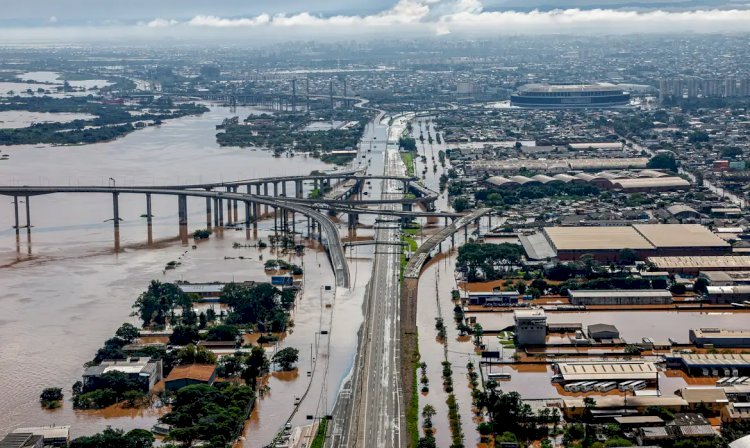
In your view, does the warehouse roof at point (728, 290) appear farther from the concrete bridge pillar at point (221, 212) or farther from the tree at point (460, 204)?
the concrete bridge pillar at point (221, 212)

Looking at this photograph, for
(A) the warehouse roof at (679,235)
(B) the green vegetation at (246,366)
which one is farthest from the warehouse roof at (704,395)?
(A) the warehouse roof at (679,235)

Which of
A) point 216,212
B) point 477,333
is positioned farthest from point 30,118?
point 477,333

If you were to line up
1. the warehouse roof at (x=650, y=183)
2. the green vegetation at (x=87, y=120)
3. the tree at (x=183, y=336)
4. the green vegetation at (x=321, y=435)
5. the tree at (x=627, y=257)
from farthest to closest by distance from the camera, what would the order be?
the green vegetation at (x=87, y=120) < the warehouse roof at (x=650, y=183) < the tree at (x=627, y=257) < the tree at (x=183, y=336) < the green vegetation at (x=321, y=435)

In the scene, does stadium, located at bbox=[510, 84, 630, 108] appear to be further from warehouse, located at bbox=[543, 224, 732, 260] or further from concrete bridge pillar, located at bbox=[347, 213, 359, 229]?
warehouse, located at bbox=[543, 224, 732, 260]

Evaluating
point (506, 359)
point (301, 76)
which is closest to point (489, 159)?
point (506, 359)

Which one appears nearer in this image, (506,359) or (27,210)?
(506,359)

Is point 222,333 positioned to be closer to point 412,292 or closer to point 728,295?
point 412,292

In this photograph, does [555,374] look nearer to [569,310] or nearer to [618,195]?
[569,310]
